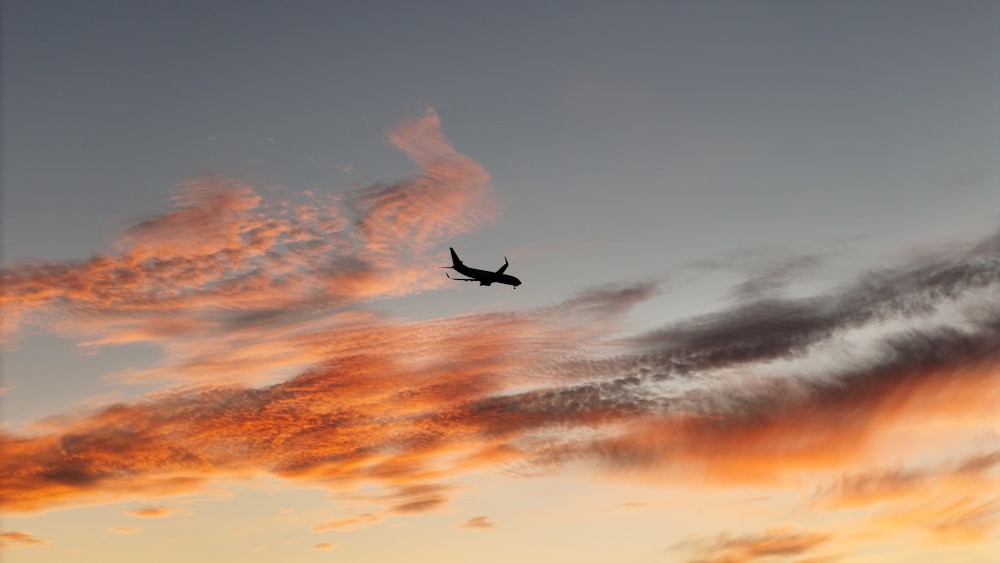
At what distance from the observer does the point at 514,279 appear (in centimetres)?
15638

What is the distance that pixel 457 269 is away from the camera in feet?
510

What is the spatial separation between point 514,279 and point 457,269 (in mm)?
11113
